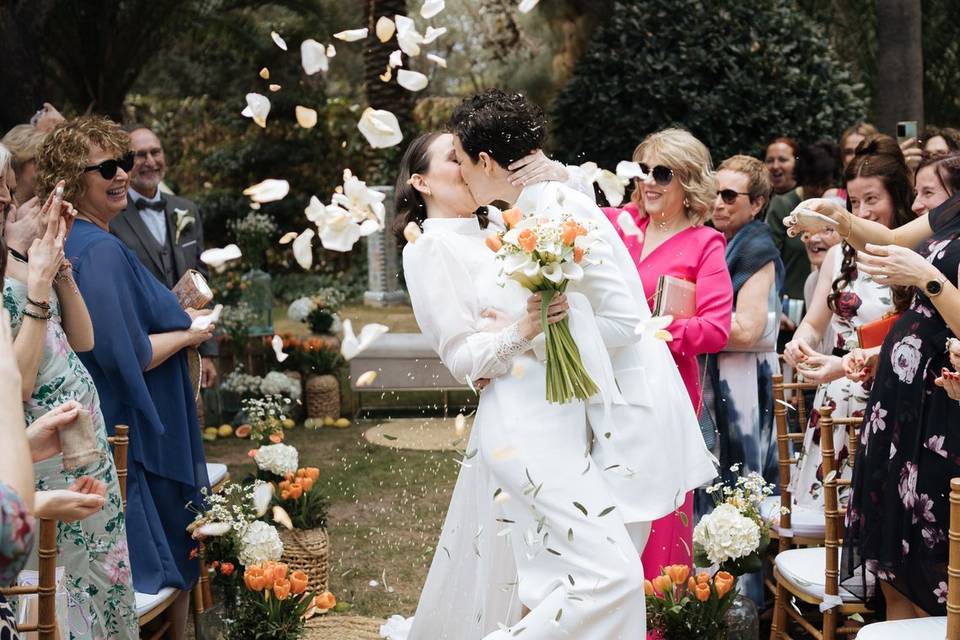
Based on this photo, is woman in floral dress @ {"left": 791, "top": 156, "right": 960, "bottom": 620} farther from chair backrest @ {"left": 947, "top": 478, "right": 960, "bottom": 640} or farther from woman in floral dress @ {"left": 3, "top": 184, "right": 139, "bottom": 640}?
woman in floral dress @ {"left": 3, "top": 184, "right": 139, "bottom": 640}

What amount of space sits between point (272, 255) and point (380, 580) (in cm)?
1236

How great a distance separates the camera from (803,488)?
426 cm

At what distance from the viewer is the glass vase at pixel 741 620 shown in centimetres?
364

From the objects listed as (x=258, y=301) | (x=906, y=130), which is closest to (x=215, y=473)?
(x=906, y=130)

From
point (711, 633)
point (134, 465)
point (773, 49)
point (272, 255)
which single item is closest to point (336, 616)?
point (134, 465)

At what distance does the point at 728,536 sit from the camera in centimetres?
365

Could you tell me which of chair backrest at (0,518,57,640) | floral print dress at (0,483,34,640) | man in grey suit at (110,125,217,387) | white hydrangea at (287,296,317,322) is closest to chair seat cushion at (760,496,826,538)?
chair backrest at (0,518,57,640)

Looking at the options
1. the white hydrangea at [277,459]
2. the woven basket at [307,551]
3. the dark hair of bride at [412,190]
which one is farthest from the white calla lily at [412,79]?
the woven basket at [307,551]

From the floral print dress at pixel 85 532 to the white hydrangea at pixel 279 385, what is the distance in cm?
505

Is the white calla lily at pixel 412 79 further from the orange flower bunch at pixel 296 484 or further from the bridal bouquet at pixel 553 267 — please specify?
the orange flower bunch at pixel 296 484

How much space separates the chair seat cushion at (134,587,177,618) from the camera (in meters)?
3.59

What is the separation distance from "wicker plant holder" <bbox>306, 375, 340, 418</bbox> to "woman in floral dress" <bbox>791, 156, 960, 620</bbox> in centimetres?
606

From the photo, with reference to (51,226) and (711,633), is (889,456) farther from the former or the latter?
(51,226)

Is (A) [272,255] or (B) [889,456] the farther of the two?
(A) [272,255]
